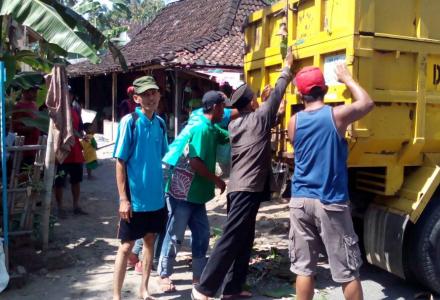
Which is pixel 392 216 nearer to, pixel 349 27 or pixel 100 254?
pixel 349 27

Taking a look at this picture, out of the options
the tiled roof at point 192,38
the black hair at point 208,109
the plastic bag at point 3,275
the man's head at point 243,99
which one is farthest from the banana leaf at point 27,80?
the tiled roof at point 192,38

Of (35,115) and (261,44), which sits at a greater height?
(261,44)

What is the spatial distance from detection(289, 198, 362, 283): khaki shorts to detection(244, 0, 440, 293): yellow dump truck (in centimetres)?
66

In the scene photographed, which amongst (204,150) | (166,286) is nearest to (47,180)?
(166,286)

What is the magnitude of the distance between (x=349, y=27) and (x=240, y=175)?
144cm

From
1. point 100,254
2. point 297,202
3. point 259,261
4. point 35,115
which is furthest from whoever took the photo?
point 35,115

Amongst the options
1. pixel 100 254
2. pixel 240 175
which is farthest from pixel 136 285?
pixel 240 175

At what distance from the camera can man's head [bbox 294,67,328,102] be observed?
135 inches

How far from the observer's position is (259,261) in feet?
16.5

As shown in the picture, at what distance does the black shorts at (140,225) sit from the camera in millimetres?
3914

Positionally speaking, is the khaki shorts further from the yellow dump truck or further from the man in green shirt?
the man in green shirt

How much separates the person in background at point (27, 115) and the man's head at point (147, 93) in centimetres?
271

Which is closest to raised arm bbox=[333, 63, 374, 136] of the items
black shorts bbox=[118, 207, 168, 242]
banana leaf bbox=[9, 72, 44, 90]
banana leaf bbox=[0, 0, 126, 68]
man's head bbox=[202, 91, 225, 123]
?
man's head bbox=[202, 91, 225, 123]

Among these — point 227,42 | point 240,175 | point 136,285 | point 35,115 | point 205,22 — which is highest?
point 205,22
